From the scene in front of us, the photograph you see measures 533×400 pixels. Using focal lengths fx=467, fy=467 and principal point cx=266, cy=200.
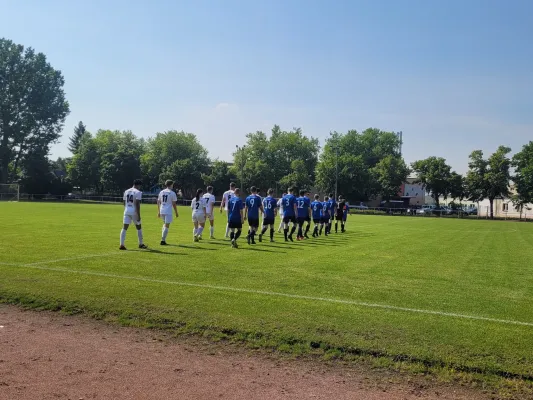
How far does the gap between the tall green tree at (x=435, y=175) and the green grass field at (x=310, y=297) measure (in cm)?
7389

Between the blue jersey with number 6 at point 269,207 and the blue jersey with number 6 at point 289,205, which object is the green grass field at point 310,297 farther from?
the blue jersey with number 6 at point 289,205

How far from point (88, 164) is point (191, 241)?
83449 mm

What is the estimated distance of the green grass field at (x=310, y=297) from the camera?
591cm

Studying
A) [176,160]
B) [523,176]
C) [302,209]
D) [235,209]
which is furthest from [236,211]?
[176,160]

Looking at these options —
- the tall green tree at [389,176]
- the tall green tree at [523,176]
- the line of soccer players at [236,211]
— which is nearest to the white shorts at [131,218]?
the line of soccer players at [236,211]

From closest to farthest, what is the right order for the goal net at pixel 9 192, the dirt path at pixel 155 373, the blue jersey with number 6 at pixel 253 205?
the dirt path at pixel 155 373, the blue jersey with number 6 at pixel 253 205, the goal net at pixel 9 192

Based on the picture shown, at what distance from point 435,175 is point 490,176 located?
9.98 m

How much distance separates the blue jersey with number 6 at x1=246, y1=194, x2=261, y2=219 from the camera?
1728cm

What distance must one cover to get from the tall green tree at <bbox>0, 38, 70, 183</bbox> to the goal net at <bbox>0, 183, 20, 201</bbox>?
8.65 meters

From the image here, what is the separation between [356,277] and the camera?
34.1 feet

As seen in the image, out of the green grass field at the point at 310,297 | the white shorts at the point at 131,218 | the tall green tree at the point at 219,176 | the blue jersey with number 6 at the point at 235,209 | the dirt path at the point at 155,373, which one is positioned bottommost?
the dirt path at the point at 155,373

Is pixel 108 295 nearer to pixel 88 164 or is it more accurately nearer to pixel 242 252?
pixel 242 252

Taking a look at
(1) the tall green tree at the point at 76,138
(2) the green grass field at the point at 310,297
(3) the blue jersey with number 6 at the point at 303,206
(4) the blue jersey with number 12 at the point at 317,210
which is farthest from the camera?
(1) the tall green tree at the point at 76,138

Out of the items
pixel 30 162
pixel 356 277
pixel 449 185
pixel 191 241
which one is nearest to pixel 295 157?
pixel 449 185
